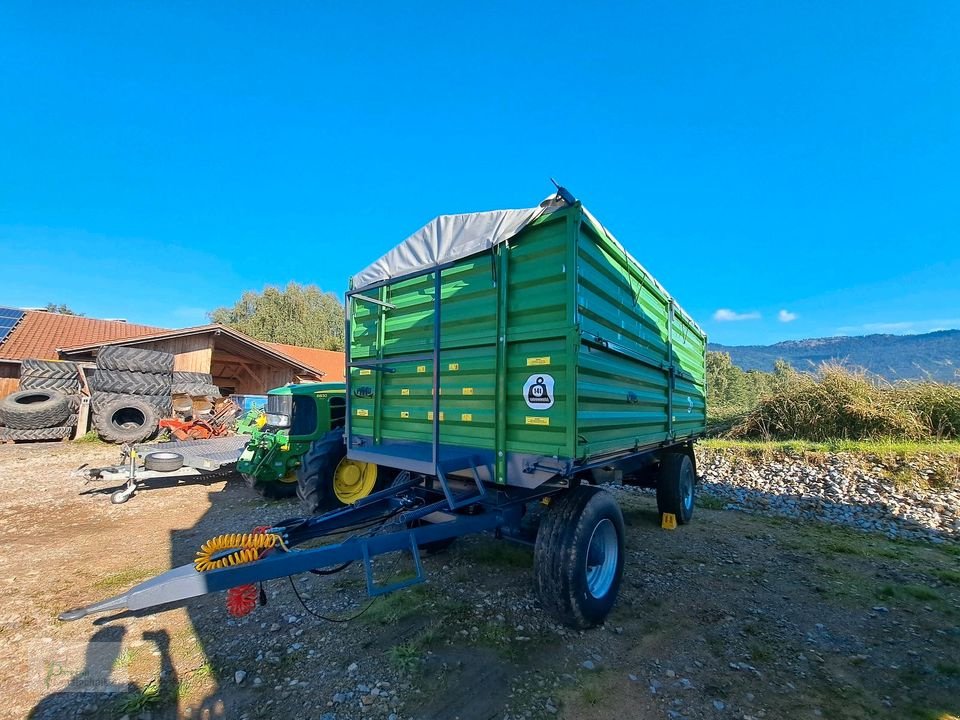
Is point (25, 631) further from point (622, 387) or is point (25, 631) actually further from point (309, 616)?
point (622, 387)

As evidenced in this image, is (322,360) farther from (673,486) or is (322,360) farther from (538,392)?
(538,392)

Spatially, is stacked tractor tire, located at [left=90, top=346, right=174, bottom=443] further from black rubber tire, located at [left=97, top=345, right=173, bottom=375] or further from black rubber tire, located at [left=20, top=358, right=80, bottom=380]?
black rubber tire, located at [left=20, top=358, right=80, bottom=380]

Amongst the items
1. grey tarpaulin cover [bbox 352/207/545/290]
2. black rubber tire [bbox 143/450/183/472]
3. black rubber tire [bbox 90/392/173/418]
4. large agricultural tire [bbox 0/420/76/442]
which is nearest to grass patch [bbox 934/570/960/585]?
grey tarpaulin cover [bbox 352/207/545/290]

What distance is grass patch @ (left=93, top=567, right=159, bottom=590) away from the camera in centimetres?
391

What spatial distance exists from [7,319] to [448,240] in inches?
839

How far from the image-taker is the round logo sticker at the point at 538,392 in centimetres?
296

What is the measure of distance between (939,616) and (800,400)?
8.29m

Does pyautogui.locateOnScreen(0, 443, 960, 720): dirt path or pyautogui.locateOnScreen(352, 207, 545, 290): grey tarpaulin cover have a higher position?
pyautogui.locateOnScreen(352, 207, 545, 290): grey tarpaulin cover

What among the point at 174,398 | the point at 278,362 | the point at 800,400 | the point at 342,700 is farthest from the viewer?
the point at 278,362

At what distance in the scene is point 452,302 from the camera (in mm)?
3607

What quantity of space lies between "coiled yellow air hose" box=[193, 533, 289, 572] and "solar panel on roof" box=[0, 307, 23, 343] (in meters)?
18.7

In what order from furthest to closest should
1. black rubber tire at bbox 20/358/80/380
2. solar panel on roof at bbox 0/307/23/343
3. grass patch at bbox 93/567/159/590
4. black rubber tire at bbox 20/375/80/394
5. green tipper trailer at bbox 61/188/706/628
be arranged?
solar panel on roof at bbox 0/307/23/343, black rubber tire at bbox 20/358/80/380, black rubber tire at bbox 20/375/80/394, grass patch at bbox 93/567/159/590, green tipper trailer at bbox 61/188/706/628

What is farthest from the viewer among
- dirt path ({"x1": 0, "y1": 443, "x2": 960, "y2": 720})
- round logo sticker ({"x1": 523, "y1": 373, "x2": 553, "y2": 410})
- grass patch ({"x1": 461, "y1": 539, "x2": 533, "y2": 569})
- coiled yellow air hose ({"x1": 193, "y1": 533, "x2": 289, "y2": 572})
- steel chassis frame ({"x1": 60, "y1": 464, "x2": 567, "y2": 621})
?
grass patch ({"x1": 461, "y1": 539, "x2": 533, "y2": 569})

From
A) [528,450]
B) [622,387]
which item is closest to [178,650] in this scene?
[528,450]
